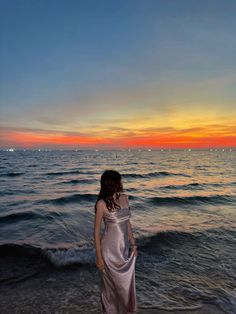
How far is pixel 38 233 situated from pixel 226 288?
26.1 feet

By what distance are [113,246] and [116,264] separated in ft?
0.89

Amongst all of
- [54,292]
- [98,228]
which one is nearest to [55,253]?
[54,292]

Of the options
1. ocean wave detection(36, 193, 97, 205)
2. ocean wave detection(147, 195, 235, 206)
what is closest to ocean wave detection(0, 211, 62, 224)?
ocean wave detection(36, 193, 97, 205)

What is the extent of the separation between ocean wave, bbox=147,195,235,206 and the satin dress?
16.1 metres

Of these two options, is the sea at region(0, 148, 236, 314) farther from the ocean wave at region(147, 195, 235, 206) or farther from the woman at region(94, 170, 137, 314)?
the woman at region(94, 170, 137, 314)

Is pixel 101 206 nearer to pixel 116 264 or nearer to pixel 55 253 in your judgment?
pixel 116 264

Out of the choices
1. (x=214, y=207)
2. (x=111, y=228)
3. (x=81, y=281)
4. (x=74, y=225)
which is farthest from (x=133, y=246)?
(x=214, y=207)

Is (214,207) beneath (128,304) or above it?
beneath

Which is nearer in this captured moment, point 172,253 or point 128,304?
point 128,304

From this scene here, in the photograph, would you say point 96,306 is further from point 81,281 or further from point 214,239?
point 214,239

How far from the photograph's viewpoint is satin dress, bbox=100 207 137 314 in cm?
434

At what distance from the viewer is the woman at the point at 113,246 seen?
167 inches

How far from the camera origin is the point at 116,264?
14.3 feet

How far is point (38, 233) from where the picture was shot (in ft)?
40.1
